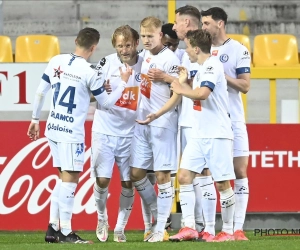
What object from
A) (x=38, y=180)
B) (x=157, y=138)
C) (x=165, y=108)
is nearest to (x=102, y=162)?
(x=157, y=138)

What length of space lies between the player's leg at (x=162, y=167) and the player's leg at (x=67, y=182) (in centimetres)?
63

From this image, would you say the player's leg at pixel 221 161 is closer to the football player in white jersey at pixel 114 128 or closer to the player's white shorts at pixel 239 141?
the player's white shorts at pixel 239 141

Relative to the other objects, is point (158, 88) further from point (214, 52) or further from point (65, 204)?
point (65, 204)

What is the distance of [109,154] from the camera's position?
26.0 ft

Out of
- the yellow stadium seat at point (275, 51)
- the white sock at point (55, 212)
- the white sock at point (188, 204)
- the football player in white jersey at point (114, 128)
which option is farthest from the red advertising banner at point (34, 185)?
the yellow stadium seat at point (275, 51)

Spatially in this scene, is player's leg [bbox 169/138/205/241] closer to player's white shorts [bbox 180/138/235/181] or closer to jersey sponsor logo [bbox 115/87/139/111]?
player's white shorts [bbox 180/138/235/181]

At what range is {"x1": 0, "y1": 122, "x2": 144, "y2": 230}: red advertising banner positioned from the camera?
9.57m

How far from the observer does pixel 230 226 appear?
770 centimetres

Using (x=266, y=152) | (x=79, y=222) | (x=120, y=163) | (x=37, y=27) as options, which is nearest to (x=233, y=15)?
(x=37, y=27)

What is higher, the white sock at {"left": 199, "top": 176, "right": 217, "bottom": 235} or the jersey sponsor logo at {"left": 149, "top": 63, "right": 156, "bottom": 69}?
the jersey sponsor logo at {"left": 149, "top": 63, "right": 156, "bottom": 69}

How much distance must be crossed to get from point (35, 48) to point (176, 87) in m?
4.04

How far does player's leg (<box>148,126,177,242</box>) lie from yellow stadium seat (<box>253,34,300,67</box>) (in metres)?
3.39

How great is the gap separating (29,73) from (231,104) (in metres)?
2.53

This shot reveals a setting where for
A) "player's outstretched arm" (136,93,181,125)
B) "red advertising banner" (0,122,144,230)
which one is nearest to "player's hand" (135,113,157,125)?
"player's outstretched arm" (136,93,181,125)
